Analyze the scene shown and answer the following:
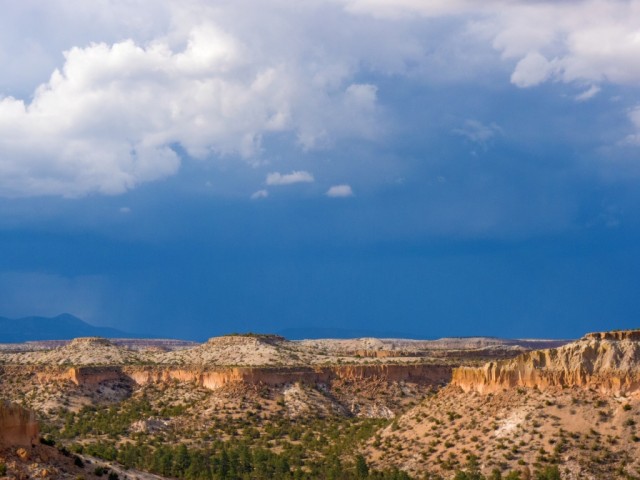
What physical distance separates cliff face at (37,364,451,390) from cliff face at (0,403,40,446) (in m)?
54.5

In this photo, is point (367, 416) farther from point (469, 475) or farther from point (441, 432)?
point (469, 475)

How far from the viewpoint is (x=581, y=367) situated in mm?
57500

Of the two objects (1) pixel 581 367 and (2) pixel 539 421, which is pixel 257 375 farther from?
(2) pixel 539 421

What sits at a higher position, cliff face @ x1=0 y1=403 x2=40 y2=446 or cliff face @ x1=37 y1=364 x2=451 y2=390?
cliff face @ x1=37 y1=364 x2=451 y2=390

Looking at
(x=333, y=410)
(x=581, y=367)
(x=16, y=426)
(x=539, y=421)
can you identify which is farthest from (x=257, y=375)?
(x=16, y=426)

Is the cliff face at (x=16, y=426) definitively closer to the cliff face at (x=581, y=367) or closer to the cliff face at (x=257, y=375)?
the cliff face at (x=581, y=367)

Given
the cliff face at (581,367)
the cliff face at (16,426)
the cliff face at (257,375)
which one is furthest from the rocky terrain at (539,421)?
the cliff face at (257,375)

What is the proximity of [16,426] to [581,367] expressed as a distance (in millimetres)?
33192

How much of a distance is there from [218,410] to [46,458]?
50.4m

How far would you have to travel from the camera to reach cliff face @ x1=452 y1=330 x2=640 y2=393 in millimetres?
55938

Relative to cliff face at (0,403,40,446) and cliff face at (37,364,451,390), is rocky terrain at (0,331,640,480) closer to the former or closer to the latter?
cliff face at (37,364,451,390)


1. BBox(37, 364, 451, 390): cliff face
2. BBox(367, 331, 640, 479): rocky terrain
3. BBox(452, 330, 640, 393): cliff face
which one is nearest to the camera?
BBox(367, 331, 640, 479): rocky terrain

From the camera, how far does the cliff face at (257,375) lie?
3627 inches

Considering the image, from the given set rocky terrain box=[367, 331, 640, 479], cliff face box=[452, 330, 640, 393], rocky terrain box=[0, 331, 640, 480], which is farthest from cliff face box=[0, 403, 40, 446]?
cliff face box=[452, 330, 640, 393]
